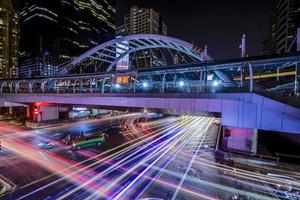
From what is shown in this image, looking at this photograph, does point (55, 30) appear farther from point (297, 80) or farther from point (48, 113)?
point (297, 80)

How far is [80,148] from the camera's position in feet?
87.3

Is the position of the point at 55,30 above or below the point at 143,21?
below

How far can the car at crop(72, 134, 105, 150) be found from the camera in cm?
2628

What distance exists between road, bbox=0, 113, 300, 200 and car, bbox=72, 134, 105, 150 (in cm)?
77

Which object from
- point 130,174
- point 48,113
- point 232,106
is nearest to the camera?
point 130,174

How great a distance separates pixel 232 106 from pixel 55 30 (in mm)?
161689

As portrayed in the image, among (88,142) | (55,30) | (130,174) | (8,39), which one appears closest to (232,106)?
(130,174)

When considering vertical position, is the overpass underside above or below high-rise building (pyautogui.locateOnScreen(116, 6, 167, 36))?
below

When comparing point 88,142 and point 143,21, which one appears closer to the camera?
point 88,142

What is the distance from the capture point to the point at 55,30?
154 meters

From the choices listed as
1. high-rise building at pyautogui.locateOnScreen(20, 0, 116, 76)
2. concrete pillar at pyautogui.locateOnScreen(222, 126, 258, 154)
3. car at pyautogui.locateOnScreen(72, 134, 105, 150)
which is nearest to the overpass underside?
concrete pillar at pyautogui.locateOnScreen(222, 126, 258, 154)

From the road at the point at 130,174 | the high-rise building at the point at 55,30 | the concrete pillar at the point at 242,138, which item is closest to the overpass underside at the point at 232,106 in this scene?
the concrete pillar at the point at 242,138

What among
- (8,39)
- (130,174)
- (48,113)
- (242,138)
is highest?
(8,39)

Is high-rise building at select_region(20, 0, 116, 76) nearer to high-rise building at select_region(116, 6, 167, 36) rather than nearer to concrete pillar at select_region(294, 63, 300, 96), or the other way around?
high-rise building at select_region(116, 6, 167, 36)
